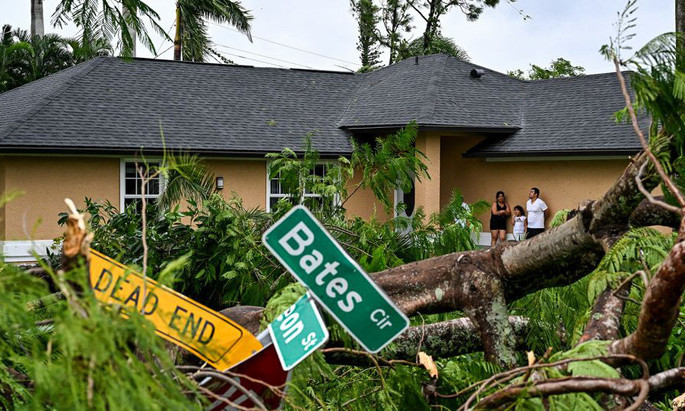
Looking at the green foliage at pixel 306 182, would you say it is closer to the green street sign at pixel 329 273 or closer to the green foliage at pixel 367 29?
the green street sign at pixel 329 273

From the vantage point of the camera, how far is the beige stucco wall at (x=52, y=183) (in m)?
15.9

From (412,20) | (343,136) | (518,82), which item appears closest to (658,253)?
(343,136)

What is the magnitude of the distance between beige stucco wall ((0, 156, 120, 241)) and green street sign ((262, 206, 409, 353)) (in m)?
15.0

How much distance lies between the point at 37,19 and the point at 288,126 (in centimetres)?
1571

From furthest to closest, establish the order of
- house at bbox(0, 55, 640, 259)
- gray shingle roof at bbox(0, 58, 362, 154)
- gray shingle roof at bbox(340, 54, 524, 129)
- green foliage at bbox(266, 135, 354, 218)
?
gray shingle roof at bbox(340, 54, 524, 129)
gray shingle roof at bbox(0, 58, 362, 154)
house at bbox(0, 55, 640, 259)
green foliage at bbox(266, 135, 354, 218)

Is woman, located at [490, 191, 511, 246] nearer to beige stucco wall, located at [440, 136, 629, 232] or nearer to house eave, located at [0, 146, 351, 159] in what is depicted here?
beige stucco wall, located at [440, 136, 629, 232]

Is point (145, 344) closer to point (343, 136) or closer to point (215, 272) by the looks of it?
point (215, 272)

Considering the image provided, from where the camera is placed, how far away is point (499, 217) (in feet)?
59.7

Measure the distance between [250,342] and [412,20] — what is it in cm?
3676

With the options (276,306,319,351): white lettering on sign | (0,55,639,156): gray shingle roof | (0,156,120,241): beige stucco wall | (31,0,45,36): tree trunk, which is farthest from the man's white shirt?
(31,0,45,36): tree trunk

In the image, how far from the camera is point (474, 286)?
3.52 m

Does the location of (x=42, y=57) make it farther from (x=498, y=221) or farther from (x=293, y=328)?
(x=293, y=328)

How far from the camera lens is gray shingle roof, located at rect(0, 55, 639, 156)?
1711 centimetres

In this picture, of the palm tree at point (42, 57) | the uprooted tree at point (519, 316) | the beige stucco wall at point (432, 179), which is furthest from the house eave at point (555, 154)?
the palm tree at point (42, 57)
